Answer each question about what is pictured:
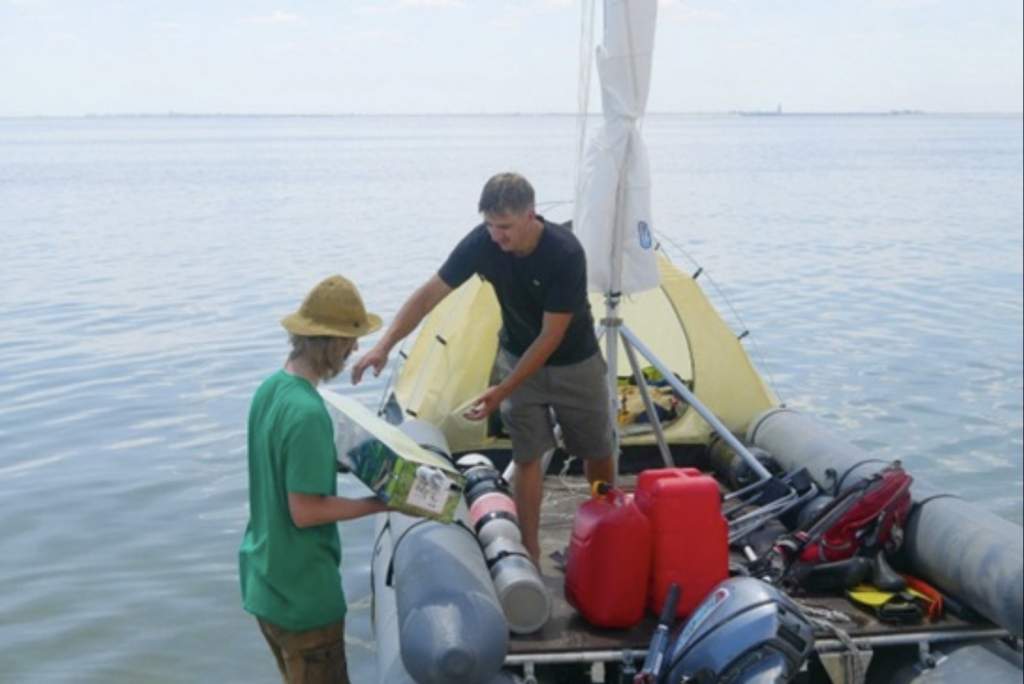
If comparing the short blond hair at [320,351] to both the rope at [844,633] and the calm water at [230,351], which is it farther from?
the calm water at [230,351]

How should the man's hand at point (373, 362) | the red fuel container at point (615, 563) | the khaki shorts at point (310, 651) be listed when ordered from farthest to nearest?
the man's hand at point (373, 362) < the red fuel container at point (615, 563) < the khaki shorts at point (310, 651)

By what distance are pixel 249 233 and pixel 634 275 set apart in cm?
1938

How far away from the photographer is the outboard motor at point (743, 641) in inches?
147

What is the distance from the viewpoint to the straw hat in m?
3.28

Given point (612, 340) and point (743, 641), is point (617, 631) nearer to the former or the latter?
point (743, 641)

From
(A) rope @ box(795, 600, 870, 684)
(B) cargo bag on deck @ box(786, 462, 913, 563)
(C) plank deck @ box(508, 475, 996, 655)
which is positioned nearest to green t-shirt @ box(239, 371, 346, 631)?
(C) plank deck @ box(508, 475, 996, 655)

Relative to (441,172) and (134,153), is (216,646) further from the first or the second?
(134,153)

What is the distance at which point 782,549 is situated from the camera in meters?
4.84

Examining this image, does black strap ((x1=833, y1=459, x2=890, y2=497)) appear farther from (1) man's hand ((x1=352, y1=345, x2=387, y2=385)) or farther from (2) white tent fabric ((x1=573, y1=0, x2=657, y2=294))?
(1) man's hand ((x1=352, y1=345, x2=387, y2=385))

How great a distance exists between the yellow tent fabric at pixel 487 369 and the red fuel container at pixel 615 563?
2.14 metres

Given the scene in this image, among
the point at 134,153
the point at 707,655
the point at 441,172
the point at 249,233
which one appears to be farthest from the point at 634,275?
the point at 134,153

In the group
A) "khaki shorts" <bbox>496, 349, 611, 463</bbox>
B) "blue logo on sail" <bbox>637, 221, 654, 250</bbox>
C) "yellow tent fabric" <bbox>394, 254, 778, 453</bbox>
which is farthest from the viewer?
"yellow tent fabric" <bbox>394, 254, 778, 453</bbox>

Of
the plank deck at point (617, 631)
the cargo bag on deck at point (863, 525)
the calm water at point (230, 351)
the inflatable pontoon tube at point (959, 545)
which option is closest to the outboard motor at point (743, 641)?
the plank deck at point (617, 631)

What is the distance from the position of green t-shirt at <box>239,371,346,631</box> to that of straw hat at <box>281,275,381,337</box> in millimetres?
141
